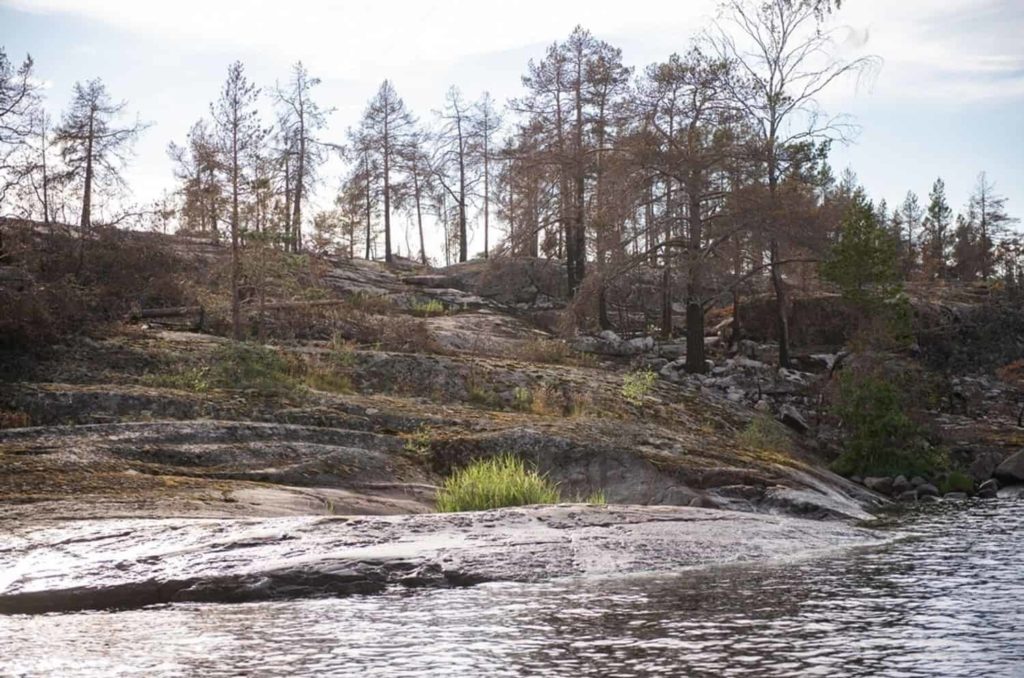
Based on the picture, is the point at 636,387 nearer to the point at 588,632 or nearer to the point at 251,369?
the point at 251,369

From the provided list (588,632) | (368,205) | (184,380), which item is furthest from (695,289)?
(368,205)

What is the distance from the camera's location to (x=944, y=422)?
27.4m

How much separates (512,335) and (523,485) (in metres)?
20.1

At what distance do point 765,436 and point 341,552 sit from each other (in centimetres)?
1515

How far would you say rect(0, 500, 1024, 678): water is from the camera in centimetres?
567

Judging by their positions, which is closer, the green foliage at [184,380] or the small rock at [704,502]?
the small rock at [704,502]

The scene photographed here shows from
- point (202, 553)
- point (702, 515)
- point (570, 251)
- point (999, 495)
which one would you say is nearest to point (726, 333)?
point (570, 251)

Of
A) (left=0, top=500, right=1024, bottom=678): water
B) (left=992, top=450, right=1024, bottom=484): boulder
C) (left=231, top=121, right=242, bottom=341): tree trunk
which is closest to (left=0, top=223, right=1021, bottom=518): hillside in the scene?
(left=231, top=121, right=242, bottom=341): tree trunk

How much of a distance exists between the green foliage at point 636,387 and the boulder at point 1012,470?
7634mm

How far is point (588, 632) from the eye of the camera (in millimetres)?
6508

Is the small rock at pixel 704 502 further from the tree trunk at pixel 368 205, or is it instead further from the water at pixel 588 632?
the tree trunk at pixel 368 205

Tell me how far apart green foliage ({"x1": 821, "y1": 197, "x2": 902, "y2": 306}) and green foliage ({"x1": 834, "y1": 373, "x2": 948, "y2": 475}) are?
4473mm

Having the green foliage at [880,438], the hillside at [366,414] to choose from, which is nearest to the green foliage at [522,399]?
the hillside at [366,414]

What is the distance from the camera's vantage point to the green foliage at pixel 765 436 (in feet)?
69.3
